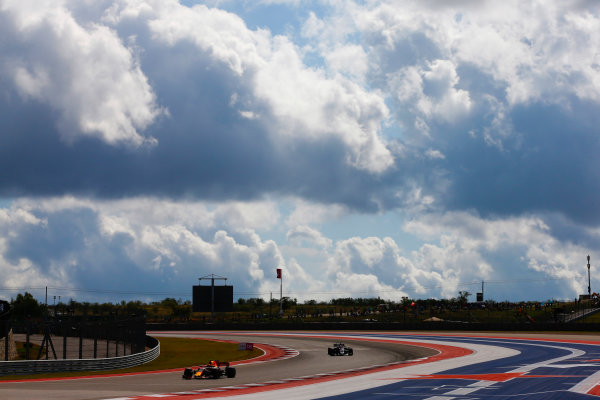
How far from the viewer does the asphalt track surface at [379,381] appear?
24.6m

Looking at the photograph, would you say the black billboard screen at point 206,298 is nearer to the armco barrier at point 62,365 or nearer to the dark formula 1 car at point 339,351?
the dark formula 1 car at point 339,351

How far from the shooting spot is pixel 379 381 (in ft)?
98.5

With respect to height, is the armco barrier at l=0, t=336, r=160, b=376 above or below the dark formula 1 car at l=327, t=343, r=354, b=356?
above

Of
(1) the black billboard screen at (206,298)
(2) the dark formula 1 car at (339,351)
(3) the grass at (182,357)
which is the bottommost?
(3) the grass at (182,357)

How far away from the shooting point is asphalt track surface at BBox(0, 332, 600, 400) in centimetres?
2462

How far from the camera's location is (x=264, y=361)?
44.4m

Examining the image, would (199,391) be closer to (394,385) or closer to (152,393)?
(152,393)

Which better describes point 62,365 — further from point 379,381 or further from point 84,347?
point 379,381

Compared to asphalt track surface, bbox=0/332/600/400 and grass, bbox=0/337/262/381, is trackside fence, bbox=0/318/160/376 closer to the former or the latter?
grass, bbox=0/337/262/381

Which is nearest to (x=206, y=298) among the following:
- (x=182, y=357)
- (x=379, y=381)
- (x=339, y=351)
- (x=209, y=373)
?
(x=182, y=357)

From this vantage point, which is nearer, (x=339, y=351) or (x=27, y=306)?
(x=339, y=351)

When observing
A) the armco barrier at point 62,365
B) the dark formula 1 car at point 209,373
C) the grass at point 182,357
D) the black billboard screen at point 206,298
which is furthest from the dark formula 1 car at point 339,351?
the black billboard screen at point 206,298

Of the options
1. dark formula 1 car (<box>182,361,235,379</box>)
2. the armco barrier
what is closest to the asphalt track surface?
dark formula 1 car (<box>182,361,235,379</box>)

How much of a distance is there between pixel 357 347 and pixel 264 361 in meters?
14.6
